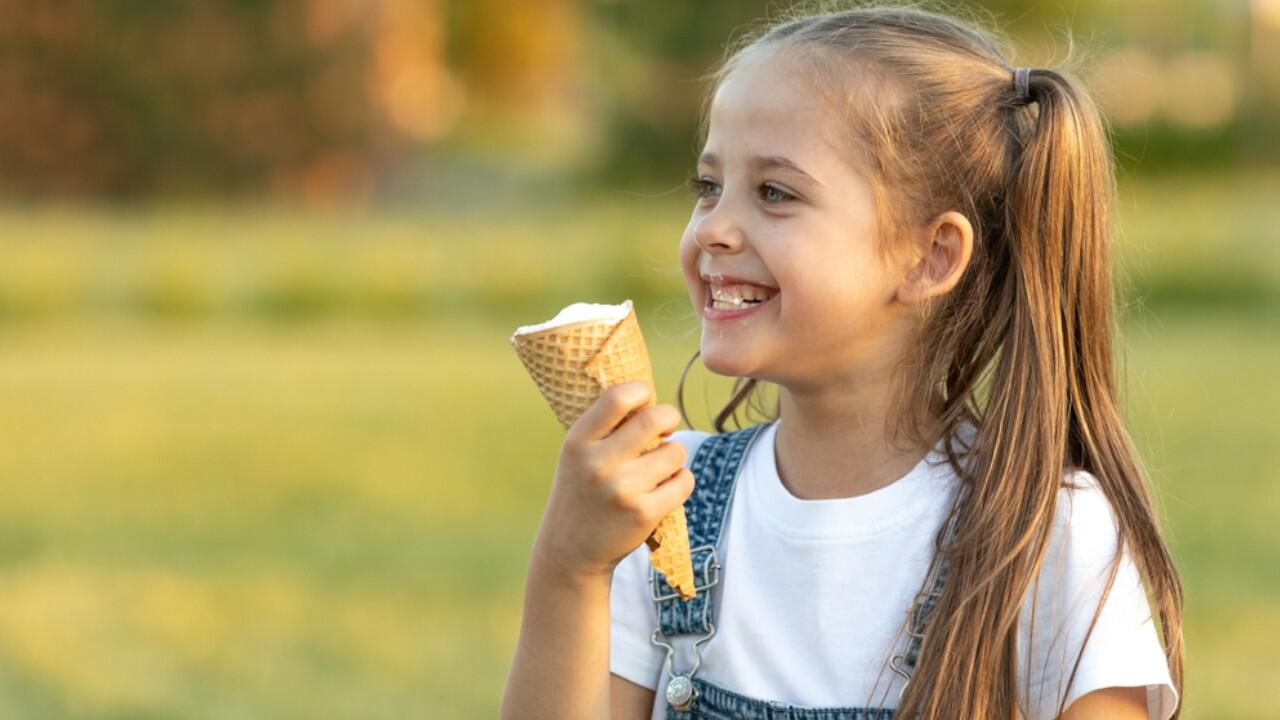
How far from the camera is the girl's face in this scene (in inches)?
68.1

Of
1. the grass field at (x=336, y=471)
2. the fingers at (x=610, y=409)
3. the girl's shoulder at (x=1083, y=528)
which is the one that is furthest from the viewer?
the grass field at (x=336, y=471)

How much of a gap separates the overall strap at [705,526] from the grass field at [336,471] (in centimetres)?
21

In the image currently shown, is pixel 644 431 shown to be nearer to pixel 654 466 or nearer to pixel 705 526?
pixel 654 466

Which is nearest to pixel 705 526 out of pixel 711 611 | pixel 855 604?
pixel 711 611

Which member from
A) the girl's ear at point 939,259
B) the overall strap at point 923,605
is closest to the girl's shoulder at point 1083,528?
the overall strap at point 923,605

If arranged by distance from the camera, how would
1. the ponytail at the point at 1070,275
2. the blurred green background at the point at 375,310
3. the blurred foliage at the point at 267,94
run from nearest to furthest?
the ponytail at the point at 1070,275 < the blurred green background at the point at 375,310 < the blurred foliage at the point at 267,94

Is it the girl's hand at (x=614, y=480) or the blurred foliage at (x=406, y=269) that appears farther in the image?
the blurred foliage at (x=406, y=269)

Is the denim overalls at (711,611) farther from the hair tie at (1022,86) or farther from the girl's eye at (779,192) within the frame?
the hair tie at (1022,86)

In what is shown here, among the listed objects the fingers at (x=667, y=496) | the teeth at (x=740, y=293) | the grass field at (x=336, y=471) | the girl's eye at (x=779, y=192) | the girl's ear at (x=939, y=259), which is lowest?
the grass field at (x=336, y=471)

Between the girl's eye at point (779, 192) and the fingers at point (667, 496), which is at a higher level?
the girl's eye at point (779, 192)

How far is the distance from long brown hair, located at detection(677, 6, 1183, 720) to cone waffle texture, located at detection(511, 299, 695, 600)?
0.28 meters

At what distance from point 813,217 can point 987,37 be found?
40 cm

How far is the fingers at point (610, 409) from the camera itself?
5.14 feet

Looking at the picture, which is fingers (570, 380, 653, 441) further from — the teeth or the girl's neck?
the girl's neck
